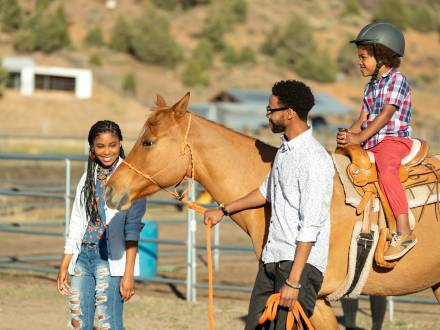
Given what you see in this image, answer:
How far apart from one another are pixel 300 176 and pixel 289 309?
0.65 m

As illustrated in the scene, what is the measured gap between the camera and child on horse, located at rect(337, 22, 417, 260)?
484 centimetres

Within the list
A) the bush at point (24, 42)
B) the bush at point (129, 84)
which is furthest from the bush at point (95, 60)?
the bush at point (129, 84)

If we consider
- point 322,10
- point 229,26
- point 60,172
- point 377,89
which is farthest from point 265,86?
point 377,89

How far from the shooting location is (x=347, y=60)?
84.3 meters

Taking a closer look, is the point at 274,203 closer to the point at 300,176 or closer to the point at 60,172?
the point at 300,176

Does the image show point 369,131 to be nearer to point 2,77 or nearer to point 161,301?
point 161,301

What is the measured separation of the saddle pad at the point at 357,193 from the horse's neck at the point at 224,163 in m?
0.41

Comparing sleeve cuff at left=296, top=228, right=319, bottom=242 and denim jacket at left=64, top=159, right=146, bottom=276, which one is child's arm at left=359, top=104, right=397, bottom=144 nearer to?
sleeve cuff at left=296, top=228, right=319, bottom=242

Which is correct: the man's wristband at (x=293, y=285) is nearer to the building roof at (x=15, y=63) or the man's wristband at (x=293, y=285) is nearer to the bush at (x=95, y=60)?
the building roof at (x=15, y=63)

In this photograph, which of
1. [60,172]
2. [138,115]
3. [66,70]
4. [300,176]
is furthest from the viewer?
[66,70]

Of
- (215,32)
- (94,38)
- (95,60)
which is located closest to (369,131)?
(95,60)

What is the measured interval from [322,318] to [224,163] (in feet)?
3.39

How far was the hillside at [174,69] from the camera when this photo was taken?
46731 mm

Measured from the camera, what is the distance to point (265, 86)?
237ft
